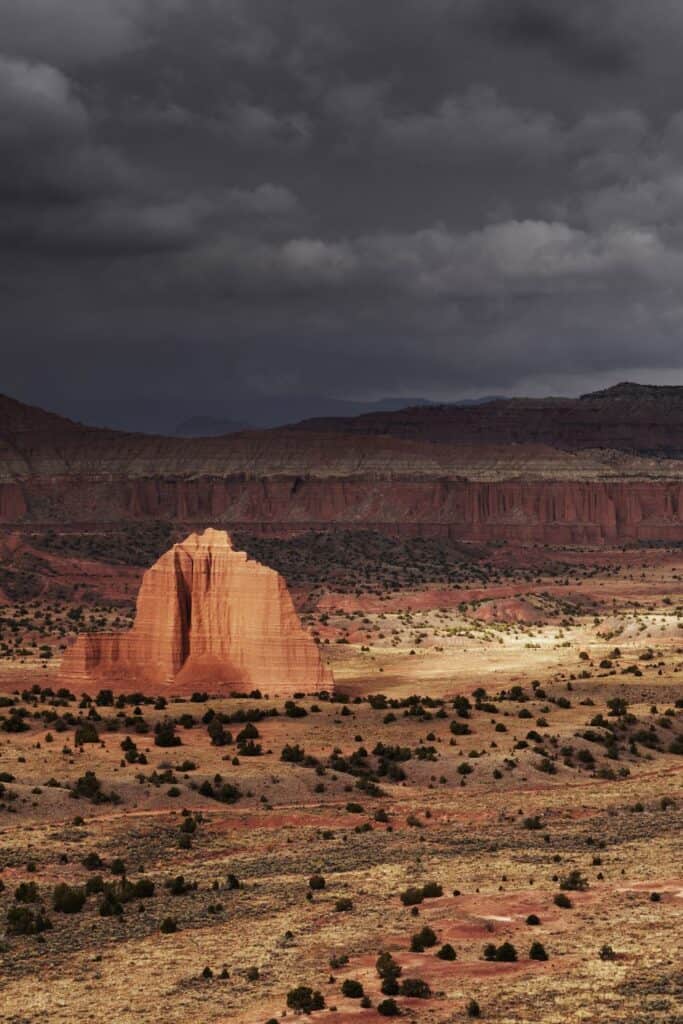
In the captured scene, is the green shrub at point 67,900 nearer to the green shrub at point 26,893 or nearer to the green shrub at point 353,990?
the green shrub at point 26,893

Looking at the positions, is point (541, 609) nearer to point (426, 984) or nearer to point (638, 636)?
point (638, 636)

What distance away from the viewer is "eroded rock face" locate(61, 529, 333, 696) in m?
63.7

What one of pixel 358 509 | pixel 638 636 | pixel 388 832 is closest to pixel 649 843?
pixel 388 832

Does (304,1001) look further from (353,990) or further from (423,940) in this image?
(423,940)

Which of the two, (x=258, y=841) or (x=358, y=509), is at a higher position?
(x=358, y=509)

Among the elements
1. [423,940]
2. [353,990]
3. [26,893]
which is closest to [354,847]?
[26,893]

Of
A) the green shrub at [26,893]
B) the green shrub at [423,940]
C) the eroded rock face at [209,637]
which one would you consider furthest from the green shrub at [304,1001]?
the eroded rock face at [209,637]

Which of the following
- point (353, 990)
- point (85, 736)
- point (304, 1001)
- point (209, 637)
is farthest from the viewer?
point (209, 637)

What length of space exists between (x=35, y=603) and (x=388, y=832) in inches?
3436

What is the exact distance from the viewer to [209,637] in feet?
215

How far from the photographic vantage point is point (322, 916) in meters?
30.5

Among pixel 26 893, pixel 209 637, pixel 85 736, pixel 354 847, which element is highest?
pixel 209 637

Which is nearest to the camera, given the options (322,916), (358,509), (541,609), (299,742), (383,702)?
(322,916)

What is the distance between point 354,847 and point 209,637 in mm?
28632
